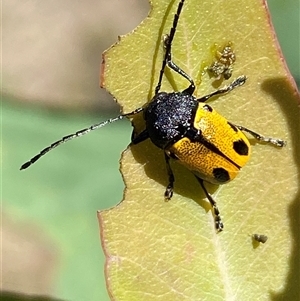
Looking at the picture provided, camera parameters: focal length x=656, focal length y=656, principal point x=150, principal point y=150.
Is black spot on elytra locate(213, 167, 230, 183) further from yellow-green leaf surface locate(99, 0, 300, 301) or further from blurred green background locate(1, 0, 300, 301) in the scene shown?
blurred green background locate(1, 0, 300, 301)

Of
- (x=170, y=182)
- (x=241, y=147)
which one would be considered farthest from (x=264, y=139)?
(x=170, y=182)

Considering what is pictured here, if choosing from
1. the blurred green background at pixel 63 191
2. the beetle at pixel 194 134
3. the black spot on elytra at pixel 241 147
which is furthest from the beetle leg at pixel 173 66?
the blurred green background at pixel 63 191

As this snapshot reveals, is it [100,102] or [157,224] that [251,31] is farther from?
[100,102]

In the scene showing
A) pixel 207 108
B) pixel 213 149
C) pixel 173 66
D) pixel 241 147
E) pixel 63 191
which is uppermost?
pixel 173 66

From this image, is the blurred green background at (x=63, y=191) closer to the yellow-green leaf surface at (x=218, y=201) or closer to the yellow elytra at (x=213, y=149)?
the yellow elytra at (x=213, y=149)

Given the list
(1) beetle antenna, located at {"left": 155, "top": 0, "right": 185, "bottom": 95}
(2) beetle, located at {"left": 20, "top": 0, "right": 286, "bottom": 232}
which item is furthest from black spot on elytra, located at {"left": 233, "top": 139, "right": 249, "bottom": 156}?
(1) beetle antenna, located at {"left": 155, "top": 0, "right": 185, "bottom": 95}

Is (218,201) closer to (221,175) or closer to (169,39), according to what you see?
(221,175)

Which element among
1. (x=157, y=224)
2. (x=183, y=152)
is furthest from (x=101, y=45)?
(x=157, y=224)
